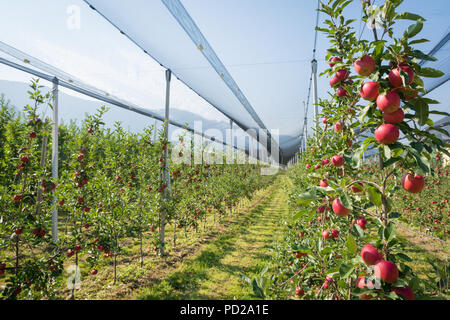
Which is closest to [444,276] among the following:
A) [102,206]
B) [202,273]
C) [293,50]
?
[202,273]

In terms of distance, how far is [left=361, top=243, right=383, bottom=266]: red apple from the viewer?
87 centimetres

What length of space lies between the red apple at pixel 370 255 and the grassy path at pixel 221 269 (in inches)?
50.0

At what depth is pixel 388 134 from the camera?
→ 33.7 inches

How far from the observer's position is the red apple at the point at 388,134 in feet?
2.78

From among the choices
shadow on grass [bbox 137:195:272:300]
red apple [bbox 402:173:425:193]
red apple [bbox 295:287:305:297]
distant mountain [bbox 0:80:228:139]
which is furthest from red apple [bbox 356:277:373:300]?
distant mountain [bbox 0:80:228:139]

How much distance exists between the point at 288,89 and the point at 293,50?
2708 millimetres

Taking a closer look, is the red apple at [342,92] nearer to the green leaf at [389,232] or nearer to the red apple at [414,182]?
the red apple at [414,182]

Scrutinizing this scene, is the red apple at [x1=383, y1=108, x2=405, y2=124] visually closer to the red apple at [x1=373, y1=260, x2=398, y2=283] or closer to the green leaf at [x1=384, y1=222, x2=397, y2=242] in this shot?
the green leaf at [x1=384, y1=222, x2=397, y2=242]

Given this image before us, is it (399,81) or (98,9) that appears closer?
(399,81)

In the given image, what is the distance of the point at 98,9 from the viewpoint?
280cm

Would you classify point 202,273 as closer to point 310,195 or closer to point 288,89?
point 310,195

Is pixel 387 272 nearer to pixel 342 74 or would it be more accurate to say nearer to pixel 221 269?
pixel 342 74

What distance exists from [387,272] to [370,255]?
0.25 ft
